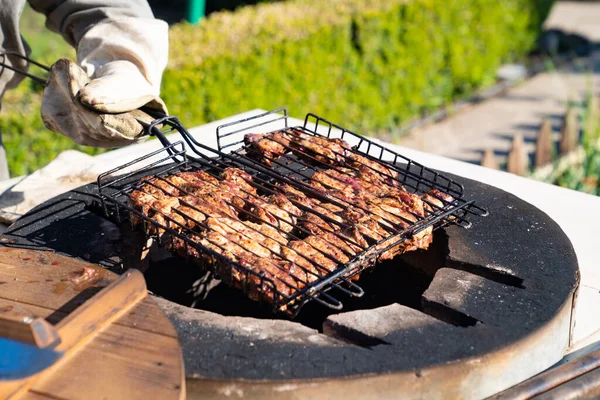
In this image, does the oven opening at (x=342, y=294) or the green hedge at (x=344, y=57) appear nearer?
the oven opening at (x=342, y=294)

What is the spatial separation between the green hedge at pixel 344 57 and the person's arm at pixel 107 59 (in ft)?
9.16

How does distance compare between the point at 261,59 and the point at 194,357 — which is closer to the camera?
the point at 194,357

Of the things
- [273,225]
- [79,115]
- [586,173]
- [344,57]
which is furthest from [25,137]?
[586,173]

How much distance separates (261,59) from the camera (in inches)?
287

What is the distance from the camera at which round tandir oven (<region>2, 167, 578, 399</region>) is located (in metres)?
1.97

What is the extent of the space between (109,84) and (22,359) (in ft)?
4.12

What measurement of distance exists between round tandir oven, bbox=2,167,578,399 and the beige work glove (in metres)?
0.34

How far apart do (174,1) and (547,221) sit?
13.0m

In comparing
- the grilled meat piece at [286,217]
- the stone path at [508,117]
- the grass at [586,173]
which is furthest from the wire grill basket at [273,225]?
the stone path at [508,117]

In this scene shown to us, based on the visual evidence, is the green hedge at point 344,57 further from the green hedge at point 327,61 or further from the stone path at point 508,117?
the stone path at point 508,117

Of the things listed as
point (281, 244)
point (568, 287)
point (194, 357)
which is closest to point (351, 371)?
point (194, 357)

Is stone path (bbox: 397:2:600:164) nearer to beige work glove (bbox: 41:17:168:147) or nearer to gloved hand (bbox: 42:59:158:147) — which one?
beige work glove (bbox: 41:17:168:147)

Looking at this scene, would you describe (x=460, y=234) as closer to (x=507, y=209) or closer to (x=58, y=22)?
(x=507, y=209)

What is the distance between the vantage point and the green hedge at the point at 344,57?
6.88 metres
